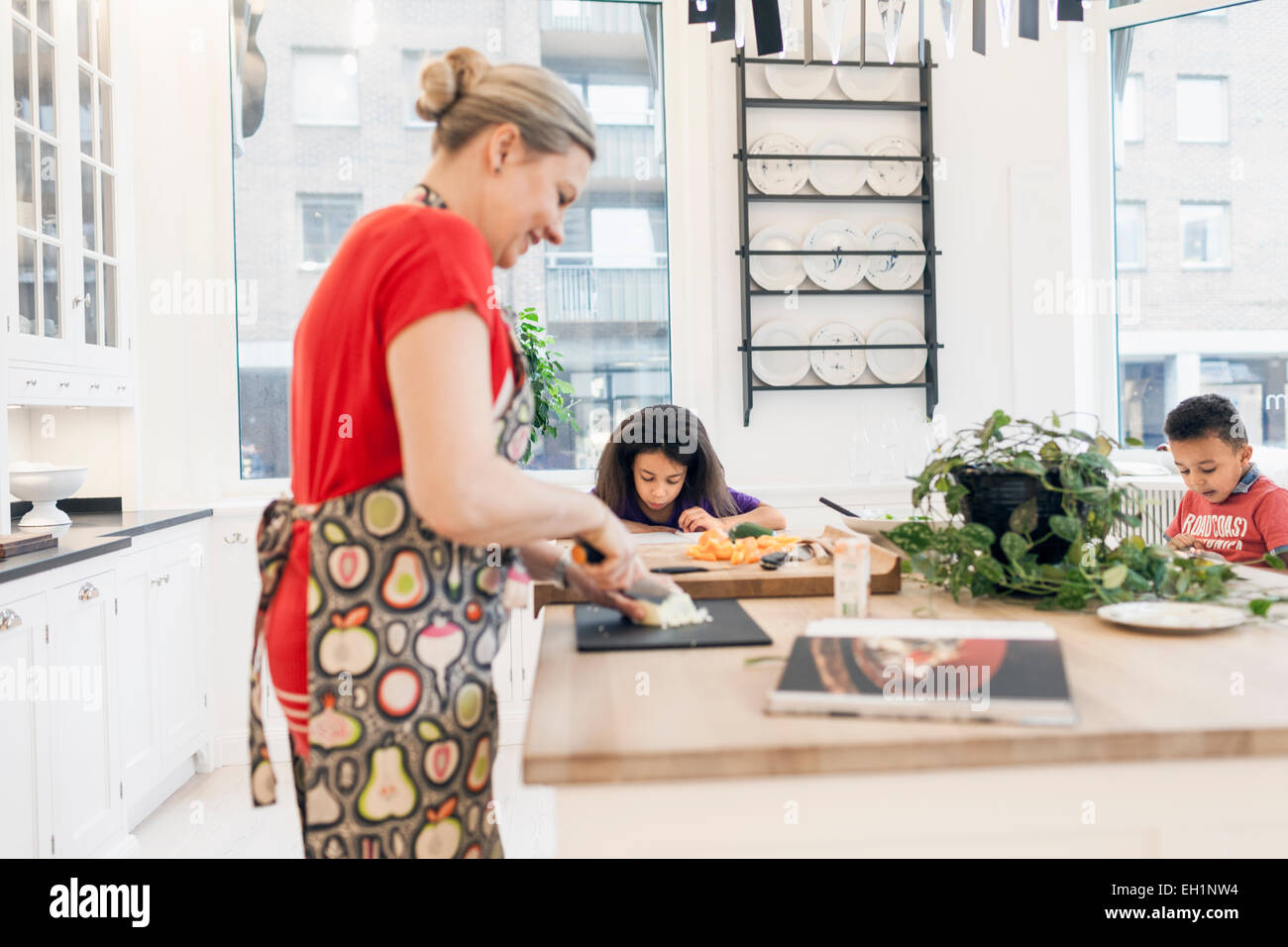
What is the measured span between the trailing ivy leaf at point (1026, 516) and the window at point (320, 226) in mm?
3105

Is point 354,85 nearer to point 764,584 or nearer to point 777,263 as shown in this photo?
point 777,263

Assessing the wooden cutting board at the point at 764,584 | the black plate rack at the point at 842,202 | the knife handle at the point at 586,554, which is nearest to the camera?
the knife handle at the point at 586,554

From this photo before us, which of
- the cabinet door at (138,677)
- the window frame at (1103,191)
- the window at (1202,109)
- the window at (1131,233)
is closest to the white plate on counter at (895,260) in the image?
the window frame at (1103,191)

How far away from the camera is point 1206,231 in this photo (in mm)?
4062

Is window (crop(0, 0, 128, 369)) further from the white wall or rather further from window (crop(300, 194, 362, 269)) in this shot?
window (crop(300, 194, 362, 269))

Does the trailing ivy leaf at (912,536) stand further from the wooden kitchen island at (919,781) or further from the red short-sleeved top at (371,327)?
the red short-sleeved top at (371,327)

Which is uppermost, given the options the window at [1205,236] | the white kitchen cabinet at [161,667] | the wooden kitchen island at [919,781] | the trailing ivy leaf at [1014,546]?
the window at [1205,236]

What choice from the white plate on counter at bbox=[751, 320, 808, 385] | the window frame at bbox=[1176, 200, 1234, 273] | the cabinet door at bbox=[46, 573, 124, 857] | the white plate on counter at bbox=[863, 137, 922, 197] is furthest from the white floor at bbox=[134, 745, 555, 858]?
the window frame at bbox=[1176, 200, 1234, 273]

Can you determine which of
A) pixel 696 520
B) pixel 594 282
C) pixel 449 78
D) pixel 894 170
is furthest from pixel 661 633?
pixel 894 170

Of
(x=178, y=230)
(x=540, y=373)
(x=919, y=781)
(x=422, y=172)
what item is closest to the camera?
(x=919, y=781)

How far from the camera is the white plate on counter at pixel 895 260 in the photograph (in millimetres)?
3936

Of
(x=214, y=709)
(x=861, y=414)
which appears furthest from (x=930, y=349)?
(x=214, y=709)

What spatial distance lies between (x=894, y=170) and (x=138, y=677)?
3238mm
